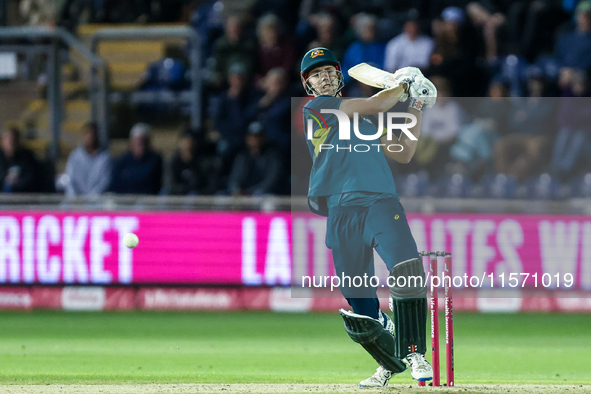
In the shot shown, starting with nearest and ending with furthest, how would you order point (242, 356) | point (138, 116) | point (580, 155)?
1. point (242, 356)
2. point (580, 155)
3. point (138, 116)

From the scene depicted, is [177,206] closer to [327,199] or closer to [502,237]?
[502,237]

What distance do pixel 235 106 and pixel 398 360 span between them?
7.50 meters

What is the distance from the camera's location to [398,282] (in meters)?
6.20

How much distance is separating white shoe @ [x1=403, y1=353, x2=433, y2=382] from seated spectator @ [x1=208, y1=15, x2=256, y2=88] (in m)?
8.33

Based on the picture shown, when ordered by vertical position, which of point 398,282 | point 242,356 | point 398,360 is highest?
point 398,282

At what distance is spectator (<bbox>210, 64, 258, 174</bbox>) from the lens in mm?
13227

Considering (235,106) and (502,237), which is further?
(235,106)

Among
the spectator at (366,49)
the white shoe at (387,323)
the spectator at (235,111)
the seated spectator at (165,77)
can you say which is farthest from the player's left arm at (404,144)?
the seated spectator at (165,77)

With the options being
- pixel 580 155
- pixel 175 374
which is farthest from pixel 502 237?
pixel 175 374

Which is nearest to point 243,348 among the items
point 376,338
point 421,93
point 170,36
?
point 376,338

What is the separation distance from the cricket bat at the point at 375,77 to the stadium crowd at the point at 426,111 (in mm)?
3418

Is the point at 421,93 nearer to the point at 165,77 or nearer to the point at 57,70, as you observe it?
the point at 165,77

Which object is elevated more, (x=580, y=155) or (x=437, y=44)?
(x=437, y=44)

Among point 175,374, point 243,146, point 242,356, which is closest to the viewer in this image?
point 175,374
